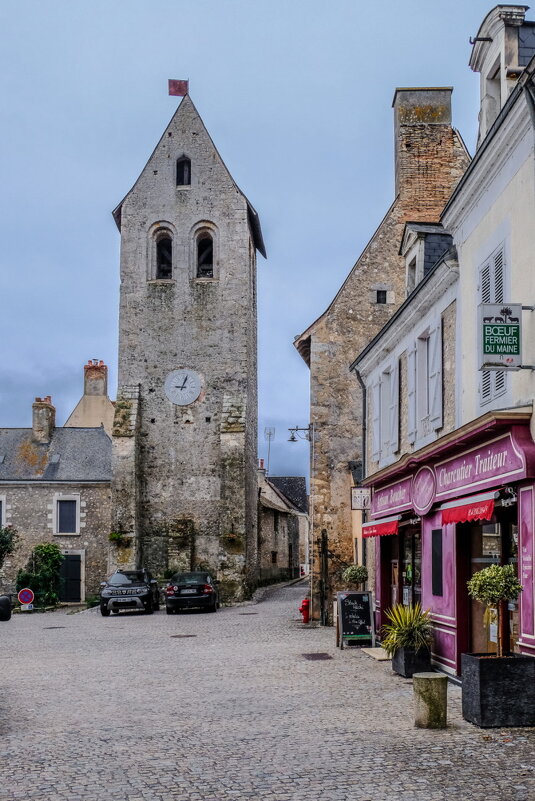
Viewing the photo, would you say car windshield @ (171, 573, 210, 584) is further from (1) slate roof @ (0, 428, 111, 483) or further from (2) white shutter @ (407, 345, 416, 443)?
(2) white shutter @ (407, 345, 416, 443)

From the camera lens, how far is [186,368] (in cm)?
3541

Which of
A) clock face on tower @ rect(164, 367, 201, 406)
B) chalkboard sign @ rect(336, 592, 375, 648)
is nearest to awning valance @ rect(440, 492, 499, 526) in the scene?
chalkboard sign @ rect(336, 592, 375, 648)

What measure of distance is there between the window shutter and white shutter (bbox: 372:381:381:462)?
3.88 metres

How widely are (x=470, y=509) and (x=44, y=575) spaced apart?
1068 inches

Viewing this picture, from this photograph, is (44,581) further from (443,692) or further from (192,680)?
(443,692)

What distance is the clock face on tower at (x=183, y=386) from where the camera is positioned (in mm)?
35281

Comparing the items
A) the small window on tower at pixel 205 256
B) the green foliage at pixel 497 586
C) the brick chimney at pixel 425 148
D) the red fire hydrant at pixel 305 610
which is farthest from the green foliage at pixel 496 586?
the small window on tower at pixel 205 256

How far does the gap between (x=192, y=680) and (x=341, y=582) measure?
38.0 feet

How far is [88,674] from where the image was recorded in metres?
13.0

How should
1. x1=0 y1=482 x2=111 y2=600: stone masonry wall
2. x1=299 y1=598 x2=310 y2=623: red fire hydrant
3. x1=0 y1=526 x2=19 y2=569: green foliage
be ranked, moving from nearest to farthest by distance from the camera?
x1=299 y1=598 x2=310 y2=623: red fire hydrant → x1=0 y1=526 x2=19 y2=569: green foliage → x1=0 y1=482 x2=111 y2=600: stone masonry wall

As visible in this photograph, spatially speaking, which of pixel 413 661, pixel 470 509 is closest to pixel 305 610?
pixel 413 661

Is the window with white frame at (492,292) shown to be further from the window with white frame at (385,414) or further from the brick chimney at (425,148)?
the brick chimney at (425,148)

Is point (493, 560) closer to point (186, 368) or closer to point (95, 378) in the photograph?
point (186, 368)

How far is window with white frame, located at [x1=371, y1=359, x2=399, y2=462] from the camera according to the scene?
16219 mm
